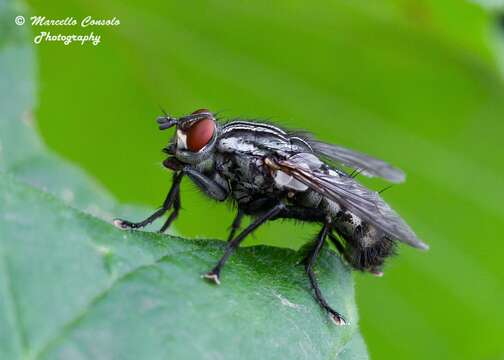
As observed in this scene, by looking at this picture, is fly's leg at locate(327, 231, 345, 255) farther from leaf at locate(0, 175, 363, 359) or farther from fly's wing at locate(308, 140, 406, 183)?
leaf at locate(0, 175, 363, 359)

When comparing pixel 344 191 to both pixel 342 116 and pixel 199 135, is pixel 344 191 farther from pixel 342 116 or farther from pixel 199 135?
pixel 342 116

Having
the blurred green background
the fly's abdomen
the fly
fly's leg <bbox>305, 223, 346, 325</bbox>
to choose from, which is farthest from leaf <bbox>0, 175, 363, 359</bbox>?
the blurred green background

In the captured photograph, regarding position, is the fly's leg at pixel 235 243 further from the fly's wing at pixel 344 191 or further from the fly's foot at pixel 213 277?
the fly's wing at pixel 344 191

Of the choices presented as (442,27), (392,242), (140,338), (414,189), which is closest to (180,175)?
(392,242)

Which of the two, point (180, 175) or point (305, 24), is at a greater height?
point (305, 24)

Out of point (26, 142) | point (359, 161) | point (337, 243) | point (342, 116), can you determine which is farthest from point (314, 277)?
point (342, 116)

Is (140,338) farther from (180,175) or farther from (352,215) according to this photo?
(352,215)

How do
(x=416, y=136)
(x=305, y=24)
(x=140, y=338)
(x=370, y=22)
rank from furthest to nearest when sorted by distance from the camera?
(x=416, y=136)
(x=305, y=24)
(x=370, y=22)
(x=140, y=338)
